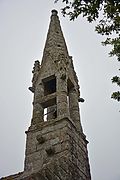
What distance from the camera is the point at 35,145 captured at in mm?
11109

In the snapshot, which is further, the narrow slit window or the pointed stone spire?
the pointed stone spire

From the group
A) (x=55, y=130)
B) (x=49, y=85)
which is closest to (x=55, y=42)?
(x=49, y=85)

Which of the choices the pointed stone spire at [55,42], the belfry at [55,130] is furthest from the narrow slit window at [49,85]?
the pointed stone spire at [55,42]

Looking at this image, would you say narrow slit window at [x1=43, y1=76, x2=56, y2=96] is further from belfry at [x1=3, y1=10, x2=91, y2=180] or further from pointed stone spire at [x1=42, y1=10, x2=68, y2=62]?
pointed stone spire at [x1=42, y1=10, x2=68, y2=62]

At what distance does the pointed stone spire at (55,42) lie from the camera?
51.5 ft

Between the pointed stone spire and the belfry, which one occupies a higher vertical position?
the pointed stone spire

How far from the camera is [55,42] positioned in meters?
16.4

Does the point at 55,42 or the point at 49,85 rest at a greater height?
the point at 55,42

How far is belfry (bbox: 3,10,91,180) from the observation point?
30.8ft

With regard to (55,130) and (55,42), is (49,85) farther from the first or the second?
(55,130)

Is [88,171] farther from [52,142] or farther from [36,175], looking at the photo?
[36,175]

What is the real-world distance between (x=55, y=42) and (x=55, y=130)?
6.56 metres

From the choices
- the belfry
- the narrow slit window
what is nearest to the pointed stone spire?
the belfry

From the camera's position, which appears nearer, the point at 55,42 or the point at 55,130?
the point at 55,130
